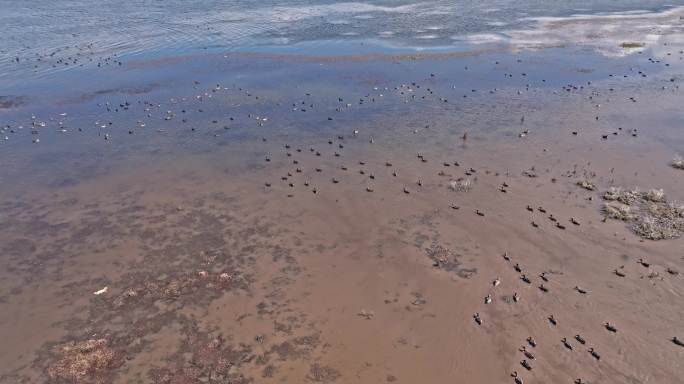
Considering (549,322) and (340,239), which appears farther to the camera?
(340,239)

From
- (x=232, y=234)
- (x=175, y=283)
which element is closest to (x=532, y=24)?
(x=232, y=234)

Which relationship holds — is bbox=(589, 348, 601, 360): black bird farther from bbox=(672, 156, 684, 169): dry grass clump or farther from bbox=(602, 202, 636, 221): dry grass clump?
bbox=(672, 156, 684, 169): dry grass clump

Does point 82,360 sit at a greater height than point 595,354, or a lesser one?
greater

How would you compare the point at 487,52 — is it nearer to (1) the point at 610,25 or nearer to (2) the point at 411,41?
(2) the point at 411,41

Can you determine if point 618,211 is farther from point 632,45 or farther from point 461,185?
point 632,45

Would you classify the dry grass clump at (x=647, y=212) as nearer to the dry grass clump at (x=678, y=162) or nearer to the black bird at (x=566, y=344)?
the dry grass clump at (x=678, y=162)

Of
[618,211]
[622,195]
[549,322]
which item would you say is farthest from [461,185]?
[549,322]
